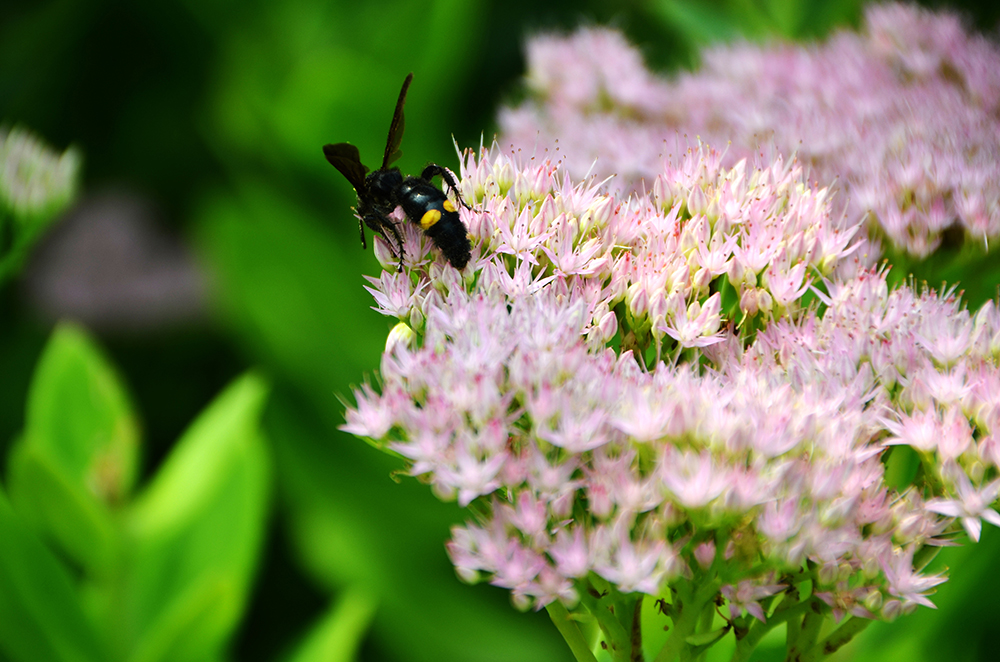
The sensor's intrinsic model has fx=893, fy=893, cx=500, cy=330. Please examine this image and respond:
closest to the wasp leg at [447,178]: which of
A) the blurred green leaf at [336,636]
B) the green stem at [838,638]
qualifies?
the green stem at [838,638]

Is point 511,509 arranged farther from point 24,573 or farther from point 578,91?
point 578,91

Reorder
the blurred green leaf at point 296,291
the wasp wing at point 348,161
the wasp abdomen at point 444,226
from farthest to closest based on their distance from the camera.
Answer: the blurred green leaf at point 296,291 < the wasp wing at point 348,161 < the wasp abdomen at point 444,226

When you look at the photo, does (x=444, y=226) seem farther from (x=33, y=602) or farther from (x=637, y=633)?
(x=33, y=602)

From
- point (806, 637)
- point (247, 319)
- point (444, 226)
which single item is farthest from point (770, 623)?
point (247, 319)

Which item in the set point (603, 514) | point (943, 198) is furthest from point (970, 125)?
point (603, 514)

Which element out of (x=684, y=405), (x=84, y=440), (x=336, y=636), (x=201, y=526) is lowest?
(x=336, y=636)

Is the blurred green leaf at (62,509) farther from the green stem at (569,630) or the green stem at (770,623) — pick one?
the green stem at (770,623)

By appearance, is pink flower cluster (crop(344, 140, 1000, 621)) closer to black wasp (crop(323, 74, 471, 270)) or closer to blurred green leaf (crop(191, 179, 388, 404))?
black wasp (crop(323, 74, 471, 270))
